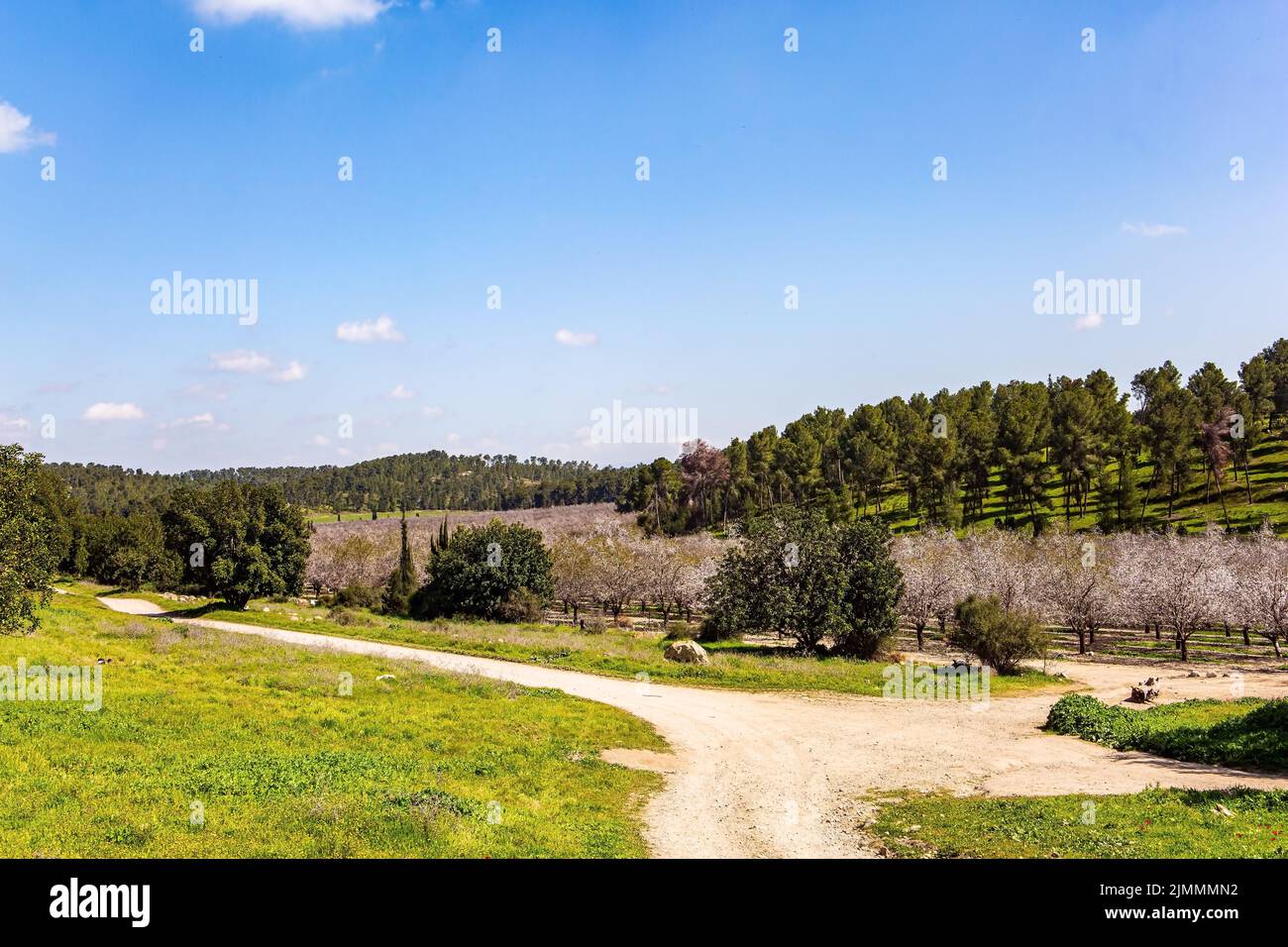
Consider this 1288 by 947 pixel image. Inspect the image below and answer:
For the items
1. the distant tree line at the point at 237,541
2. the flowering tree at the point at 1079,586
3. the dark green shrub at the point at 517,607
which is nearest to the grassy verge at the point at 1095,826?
the flowering tree at the point at 1079,586

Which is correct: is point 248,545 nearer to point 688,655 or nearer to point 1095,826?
point 688,655

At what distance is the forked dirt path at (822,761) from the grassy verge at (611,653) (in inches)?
98.9

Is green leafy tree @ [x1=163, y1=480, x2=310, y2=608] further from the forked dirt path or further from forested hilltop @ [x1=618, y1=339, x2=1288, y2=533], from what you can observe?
forested hilltop @ [x1=618, y1=339, x2=1288, y2=533]

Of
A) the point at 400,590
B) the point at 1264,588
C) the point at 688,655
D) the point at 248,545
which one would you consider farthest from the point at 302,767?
the point at 1264,588

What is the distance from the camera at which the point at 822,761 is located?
95.0ft

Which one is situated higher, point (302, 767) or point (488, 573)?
point (488, 573)

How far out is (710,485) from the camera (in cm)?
17075

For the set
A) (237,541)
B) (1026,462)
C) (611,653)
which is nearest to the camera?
(611,653)

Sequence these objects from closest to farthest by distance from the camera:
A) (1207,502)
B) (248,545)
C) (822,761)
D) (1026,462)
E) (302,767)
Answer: (302,767) < (822,761) < (248,545) < (1207,502) < (1026,462)

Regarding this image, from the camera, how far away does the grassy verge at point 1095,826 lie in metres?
16.7

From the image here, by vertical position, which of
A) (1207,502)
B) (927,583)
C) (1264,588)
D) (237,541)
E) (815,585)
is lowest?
(927,583)

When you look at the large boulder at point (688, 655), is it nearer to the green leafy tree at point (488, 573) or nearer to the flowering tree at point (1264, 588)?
the green leafy tree at point (488, 573)

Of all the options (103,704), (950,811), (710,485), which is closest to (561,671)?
(103,704)

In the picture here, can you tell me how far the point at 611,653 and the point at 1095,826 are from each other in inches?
1541
